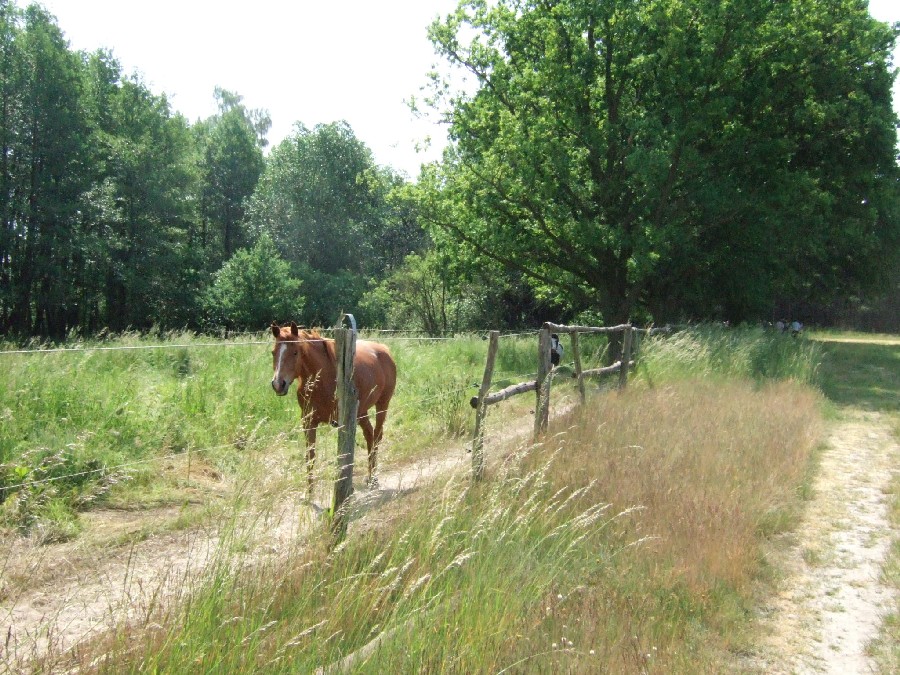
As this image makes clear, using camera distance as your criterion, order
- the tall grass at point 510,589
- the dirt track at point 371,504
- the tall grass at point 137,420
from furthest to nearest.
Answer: the tall grass at point 137,420
the dirt track at point 371,504
the tall grass at point 510,589

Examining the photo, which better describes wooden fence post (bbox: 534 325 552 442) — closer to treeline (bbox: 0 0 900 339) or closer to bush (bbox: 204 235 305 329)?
treeline (bbox: 0 0 900 339)

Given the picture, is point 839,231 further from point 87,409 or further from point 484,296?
point 87,409

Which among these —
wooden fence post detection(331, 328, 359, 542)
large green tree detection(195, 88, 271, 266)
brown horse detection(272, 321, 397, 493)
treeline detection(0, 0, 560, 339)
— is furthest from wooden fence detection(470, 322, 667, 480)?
large green tree detection(195, 88, 271, 266)

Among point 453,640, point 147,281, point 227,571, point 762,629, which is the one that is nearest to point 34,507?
point 227,571

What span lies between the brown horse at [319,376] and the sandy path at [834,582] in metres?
3.26

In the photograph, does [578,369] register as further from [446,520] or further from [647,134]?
[647,134]

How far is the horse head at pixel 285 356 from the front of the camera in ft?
20.6

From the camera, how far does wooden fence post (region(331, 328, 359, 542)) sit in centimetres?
461

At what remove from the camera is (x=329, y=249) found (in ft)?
156

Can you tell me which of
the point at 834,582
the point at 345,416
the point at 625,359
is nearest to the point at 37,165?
the point at 625,359

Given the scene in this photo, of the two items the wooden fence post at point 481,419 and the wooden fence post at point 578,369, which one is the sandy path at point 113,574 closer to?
the wooden fence post at point 481,419

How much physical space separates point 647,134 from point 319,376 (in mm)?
13906

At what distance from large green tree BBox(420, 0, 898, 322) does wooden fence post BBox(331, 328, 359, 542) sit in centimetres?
1412

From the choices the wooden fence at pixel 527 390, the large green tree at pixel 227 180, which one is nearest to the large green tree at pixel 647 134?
→ the wooden fence at pixel 527 390
